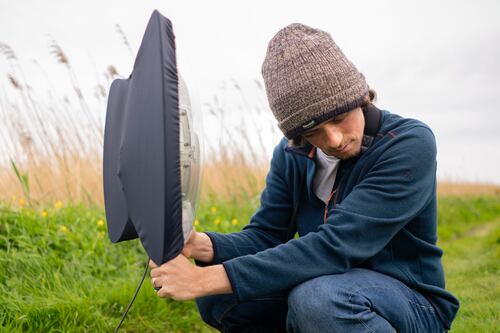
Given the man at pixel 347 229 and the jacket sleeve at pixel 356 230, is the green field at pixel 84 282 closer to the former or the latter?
the man at pixel 347 229

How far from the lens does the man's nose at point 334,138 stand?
1833mm

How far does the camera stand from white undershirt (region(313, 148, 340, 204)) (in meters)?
2.11

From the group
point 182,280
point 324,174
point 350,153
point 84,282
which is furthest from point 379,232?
point 84,282

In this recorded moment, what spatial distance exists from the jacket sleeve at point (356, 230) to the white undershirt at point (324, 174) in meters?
0.26

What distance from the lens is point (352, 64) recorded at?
75.4 inches

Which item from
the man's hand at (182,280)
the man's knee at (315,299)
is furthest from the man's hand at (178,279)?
the man's knee at (315,299)

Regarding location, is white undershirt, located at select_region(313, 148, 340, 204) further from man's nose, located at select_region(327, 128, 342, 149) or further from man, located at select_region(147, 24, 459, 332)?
man's nose, located at select_region(327, 128, 342, 149)

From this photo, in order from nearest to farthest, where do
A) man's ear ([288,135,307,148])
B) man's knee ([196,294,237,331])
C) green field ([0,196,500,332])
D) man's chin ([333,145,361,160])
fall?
man's chin ([333,145,361,160]) → man's ear ([288,135,307,148]) → man's knee ([196,294,237,331]) → green field ([0,196,500,332])

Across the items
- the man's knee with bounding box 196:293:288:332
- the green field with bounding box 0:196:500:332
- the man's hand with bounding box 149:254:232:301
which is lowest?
the green field with bounding box 0:196:500:332

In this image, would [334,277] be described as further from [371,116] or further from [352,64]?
[352,64]

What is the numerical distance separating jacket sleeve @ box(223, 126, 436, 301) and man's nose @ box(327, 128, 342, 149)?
16 centimetres

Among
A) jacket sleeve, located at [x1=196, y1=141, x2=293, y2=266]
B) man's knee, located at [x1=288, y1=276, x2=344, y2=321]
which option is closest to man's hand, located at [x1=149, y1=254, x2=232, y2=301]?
man's knee, located at [x1=288, y1=276, x2=344, y2=321]

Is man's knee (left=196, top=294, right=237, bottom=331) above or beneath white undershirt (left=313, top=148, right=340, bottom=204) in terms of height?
beneath

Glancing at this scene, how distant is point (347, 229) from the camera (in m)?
1.78
